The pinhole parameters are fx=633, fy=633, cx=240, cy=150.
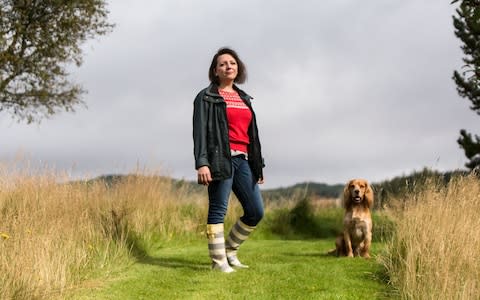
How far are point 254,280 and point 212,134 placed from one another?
145cm

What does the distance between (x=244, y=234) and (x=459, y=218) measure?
2.18 metres

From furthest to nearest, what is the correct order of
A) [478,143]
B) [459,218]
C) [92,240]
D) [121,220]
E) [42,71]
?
[478,143] < [42,71] < [121,220] < [92,240] < [459,218]

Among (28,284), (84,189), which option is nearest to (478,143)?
(84,189)

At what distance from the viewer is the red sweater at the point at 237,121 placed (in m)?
6.29

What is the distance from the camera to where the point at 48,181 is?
8992 mm

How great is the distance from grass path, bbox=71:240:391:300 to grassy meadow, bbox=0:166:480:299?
0.01m

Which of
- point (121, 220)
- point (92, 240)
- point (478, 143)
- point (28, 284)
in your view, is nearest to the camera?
point (28, 284)

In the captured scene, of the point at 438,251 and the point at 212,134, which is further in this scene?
the point at 212,134

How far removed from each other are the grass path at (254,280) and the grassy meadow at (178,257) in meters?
0.01

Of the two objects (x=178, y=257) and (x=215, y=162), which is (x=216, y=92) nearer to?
(x=215, y=162)

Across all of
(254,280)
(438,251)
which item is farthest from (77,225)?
(438,251)

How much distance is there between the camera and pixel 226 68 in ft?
21.1

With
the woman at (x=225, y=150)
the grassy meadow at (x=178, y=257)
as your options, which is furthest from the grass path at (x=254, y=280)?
the woman at (x=225, y=150)

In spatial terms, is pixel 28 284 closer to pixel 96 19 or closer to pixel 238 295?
pixel 238 295
